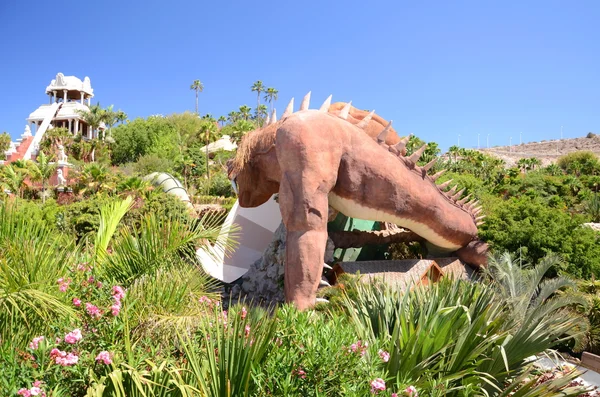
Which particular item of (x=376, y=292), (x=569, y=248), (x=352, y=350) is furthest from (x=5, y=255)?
(x=569, y=248)

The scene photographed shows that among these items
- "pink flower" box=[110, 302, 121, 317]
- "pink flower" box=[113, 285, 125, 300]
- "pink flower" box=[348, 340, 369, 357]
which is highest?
"pink flower" box=[113, 285, 125, 300]

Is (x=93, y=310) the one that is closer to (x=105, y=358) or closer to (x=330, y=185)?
(x=105, y=358)

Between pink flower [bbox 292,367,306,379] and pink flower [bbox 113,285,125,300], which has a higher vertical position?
pink flower [bbox 113,285,125,300]

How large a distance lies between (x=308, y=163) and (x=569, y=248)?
15.1ft

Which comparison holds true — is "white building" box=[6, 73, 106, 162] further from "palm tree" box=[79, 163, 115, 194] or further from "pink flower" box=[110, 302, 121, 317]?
"pink flower" box=[110, 302, 121, 317]

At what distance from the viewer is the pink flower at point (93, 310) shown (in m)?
2.79

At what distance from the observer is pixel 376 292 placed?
13.0 feet

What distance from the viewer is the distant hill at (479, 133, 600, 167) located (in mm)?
46125

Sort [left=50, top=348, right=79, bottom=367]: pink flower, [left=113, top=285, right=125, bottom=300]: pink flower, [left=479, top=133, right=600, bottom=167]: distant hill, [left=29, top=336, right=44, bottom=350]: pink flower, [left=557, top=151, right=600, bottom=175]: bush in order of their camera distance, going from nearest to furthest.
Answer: [left=50, top=348, right=79, bottom=367]: pink flower, [left=29, top=336, right=44, bottom=350]: pink flower, [left=113, top=285, right=125, bottom=300]: pink flower, [left=557, top=151, right=600, bottom=175]: bush, [left=479, top=133, right=600, bottom=167]: distant hill

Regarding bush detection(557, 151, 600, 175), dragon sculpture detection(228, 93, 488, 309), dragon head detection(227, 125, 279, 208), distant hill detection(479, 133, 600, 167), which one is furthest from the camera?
distant hill detection(479, 133, 600, 167)

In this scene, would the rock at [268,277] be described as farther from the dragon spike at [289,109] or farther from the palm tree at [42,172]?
the palm tree at [42,172]

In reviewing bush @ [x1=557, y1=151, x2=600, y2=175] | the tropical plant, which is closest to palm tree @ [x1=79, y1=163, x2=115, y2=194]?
the tropical plant

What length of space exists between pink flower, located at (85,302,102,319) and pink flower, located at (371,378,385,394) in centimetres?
157

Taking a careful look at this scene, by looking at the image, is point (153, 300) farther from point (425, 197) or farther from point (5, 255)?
point (425, 197)
